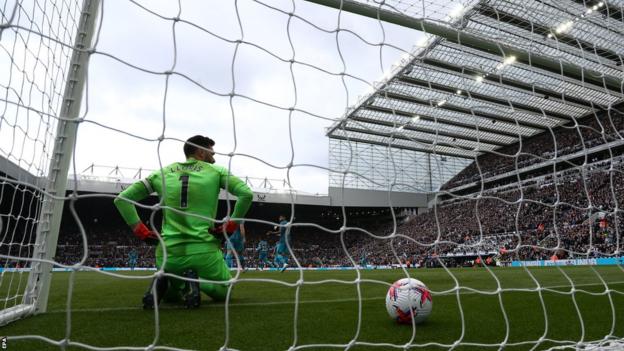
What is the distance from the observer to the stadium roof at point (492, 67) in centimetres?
314

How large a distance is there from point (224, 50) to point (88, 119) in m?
1.17

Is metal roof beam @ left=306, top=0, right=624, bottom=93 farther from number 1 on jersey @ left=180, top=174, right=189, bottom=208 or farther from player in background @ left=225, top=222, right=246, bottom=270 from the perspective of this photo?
player in background @ left=225, top=222, right=246, bottom=270

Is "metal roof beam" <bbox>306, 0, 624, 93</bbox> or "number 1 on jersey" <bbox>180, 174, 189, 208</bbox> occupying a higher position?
"metal roof beam" <bbox>306, 0, 624, 93</bbox>

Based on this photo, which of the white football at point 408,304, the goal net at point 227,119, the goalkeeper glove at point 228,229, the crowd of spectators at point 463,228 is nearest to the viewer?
the goal net at point 227,119

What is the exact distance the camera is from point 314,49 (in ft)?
9.82

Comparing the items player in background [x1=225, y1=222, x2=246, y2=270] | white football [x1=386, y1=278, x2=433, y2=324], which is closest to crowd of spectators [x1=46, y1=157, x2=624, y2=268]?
player in background [x1=225, y1=222, x2=246, y2=270]

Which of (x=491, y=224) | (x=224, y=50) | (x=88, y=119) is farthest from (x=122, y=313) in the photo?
(x=491, y=224)

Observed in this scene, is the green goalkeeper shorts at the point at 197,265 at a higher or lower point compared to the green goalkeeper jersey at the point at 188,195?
lower

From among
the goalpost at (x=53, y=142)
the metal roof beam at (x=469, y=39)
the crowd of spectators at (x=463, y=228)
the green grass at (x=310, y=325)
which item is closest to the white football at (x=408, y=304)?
the green grass at (x=310, y=325)

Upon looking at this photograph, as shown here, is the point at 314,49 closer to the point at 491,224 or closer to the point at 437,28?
the point at 437,28

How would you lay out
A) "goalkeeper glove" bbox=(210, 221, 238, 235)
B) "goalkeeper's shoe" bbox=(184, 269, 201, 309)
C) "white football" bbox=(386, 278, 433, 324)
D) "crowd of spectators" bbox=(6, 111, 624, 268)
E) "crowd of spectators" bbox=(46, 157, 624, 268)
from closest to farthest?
"white football" bbox=(386, 278, 433, 324) → "goalkeeper glove" bbox=(210, 221, 238, 235) → "goalkeeper's shoe" bbox=(184, 269, 201, 309) → "crowd of spectators" bbox=(46, 157, 624, 268) → "crowd of spectators" bbox=(6, 111, 624, 268)

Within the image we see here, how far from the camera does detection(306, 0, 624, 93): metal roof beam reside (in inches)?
112

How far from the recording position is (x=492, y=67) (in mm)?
17906

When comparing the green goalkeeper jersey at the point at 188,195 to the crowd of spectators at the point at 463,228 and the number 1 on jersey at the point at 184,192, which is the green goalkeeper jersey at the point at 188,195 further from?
the crowd of spectators at the point at 463,228
